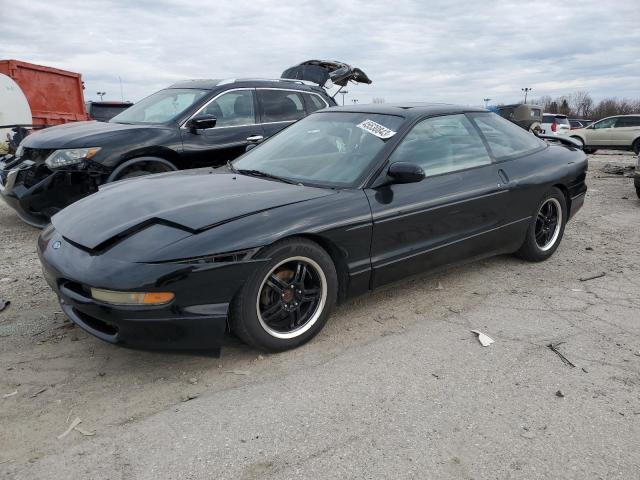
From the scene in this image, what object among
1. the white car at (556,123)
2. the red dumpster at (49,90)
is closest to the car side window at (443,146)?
the red dumpster at (49,90)

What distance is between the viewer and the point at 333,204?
3.10m

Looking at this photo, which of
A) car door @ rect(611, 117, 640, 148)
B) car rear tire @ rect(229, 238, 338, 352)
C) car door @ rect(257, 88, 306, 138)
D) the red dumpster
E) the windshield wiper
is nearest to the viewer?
car rear tire @ rect(229, 238, 338, 352)

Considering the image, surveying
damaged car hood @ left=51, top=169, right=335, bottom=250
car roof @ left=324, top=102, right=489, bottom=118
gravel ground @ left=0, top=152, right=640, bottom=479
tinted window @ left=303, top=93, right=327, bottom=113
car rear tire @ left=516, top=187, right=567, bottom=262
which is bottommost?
gravel ground @ left=0, top=152, right=640, bottom=479

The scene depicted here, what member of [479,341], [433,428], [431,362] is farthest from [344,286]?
[433,428]

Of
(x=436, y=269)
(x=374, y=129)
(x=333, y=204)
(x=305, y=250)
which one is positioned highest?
(x=374, y=129)

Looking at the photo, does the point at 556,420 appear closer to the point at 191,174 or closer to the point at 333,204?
the point at 333,204

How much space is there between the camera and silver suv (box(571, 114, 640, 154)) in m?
18.6

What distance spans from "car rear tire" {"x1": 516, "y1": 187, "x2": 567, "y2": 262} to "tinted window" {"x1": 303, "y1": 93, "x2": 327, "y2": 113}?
3.31m

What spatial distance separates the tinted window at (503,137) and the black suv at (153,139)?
2.04 metres

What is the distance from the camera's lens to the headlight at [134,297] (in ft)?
8.18

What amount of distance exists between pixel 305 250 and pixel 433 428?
1.15 meters

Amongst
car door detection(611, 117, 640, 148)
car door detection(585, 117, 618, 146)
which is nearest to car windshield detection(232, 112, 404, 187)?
car door detection(611, 117, 640, 148)

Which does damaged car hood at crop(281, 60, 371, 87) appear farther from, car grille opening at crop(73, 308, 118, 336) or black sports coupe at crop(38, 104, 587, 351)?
car grille opening at crop(73, 308, 118, 336)

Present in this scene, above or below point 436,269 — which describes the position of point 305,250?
above
